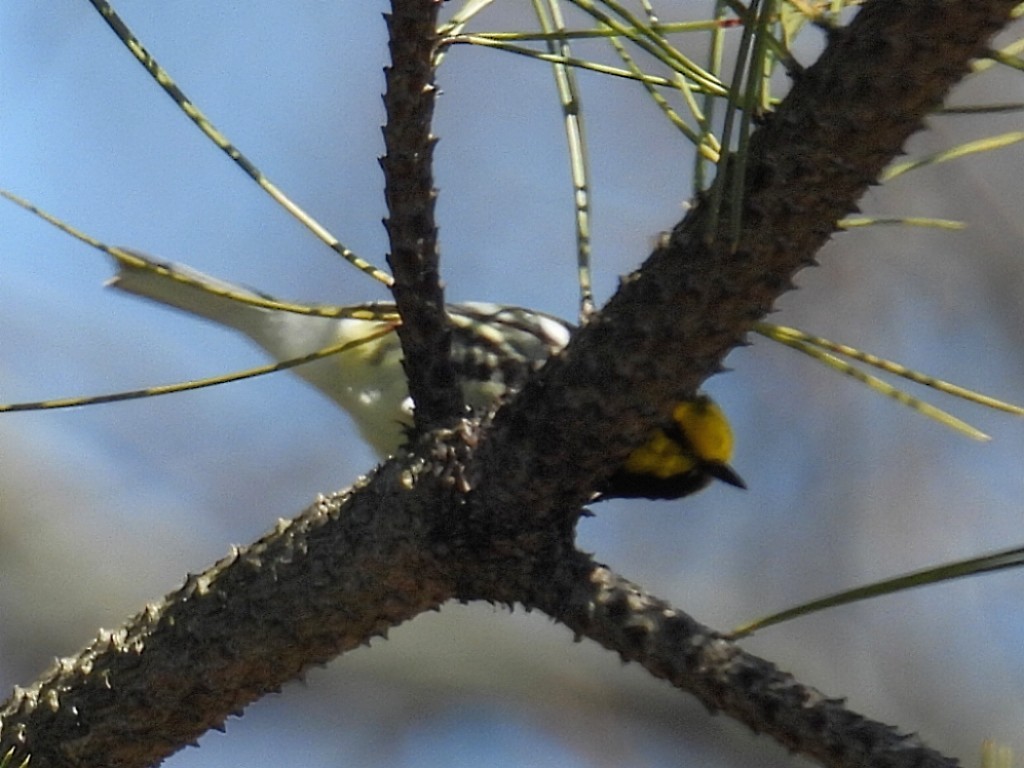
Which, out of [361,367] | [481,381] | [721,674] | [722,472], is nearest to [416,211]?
[721,674]

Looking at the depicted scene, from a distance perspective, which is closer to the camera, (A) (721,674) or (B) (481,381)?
(A) (721,674)

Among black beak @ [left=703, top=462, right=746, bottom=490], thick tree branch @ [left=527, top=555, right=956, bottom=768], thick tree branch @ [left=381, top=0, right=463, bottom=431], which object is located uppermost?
black beak @ [left=703, top=462, right=746, bottom=490]

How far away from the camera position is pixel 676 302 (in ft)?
2.10

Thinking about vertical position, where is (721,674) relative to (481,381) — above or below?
below

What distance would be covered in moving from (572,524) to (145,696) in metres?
0.28

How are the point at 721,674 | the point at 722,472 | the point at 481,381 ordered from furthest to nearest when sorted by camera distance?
the point at 722,472, the point at 481,381, the point at 721,674

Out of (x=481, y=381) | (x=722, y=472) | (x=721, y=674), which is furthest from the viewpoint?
(x=722, y=472)

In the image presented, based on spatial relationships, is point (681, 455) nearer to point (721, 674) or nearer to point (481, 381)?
point (481, 381)

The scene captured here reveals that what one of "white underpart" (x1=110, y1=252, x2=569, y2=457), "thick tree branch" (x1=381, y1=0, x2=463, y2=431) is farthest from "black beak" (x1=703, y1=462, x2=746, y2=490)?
"thick tree branch" (x1=381, y1=0, x2=463, y2=431)

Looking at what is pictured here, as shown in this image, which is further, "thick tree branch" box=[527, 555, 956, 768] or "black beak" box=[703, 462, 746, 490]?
"black beak" box=[703, 462, 746, 490]

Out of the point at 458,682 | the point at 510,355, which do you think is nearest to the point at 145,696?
the point at 510,355

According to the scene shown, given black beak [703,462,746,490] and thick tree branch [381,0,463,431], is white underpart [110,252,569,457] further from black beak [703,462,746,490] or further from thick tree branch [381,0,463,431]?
thick tree branch [381,0,463,431]

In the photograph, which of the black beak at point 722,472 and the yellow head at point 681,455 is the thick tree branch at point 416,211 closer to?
the yellow head at point 681,455

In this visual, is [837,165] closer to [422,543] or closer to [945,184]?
Answer: [422,543]
